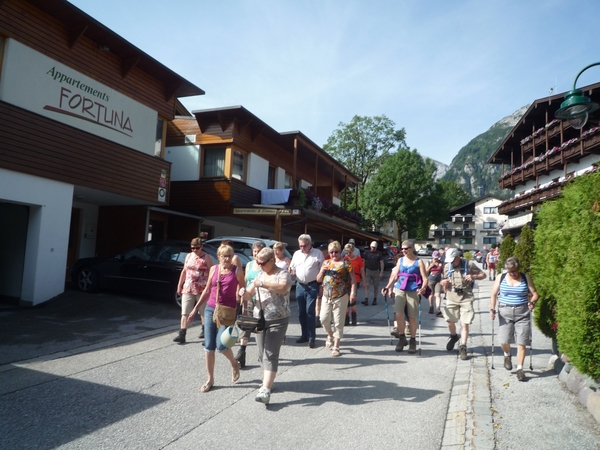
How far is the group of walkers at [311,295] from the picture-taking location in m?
5.41

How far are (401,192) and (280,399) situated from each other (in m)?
43.0

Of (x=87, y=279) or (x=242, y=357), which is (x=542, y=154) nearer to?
(x=87, y=279)

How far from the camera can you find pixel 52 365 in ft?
21.0

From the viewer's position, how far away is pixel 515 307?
6492mm

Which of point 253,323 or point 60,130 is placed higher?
point 60,130

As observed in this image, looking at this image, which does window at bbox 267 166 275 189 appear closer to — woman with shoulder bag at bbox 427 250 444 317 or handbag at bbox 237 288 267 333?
woman with shoulder bag at bbox 427 250 444 317

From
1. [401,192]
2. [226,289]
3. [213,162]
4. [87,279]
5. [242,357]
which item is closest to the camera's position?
[226,289]

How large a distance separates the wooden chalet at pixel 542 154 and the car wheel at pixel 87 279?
1968cm

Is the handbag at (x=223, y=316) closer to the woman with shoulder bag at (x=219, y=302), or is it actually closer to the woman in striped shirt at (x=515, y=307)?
the woman with shoulder bag at (x=219, y=302)

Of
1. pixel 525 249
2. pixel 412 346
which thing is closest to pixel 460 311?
pixel 412 346

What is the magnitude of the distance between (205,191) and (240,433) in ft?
49.1

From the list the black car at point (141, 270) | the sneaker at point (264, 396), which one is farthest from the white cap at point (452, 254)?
the black car at point (141, 270)

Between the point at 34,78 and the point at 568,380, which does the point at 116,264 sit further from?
the point at 568,380

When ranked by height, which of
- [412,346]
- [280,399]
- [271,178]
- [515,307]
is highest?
[271,178]
